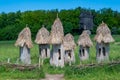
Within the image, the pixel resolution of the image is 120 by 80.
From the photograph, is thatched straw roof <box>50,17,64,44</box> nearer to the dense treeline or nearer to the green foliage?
the green foliage

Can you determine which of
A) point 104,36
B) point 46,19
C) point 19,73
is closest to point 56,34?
point 104,36

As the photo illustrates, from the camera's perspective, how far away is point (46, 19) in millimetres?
81188

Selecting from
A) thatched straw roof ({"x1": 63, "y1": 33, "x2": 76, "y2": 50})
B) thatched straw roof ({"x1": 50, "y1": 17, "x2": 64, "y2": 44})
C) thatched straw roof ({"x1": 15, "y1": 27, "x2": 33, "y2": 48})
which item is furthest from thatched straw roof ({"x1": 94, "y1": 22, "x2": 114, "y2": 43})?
thatched straw roof ({"x1": 15, "y1": 27, "x2": 33, "y2": 48})

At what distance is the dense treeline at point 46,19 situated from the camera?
244ft

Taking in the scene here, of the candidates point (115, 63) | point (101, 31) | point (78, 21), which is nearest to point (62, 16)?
point (78, 21)

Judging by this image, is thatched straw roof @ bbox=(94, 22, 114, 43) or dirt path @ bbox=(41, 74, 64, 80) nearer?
dirt path @ bbox=(41, 74, 64, 80)

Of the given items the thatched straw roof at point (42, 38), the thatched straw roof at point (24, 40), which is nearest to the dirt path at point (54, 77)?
the thatched straw roof at point (24, 40)

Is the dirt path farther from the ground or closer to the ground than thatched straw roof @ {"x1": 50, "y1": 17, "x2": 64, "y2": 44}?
closer to the ground

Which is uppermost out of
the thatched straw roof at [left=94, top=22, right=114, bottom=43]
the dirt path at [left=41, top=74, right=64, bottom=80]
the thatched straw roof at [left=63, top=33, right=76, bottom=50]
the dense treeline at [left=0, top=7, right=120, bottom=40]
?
the dense treeline at [left=0, top=7, right=120, bottom=40]

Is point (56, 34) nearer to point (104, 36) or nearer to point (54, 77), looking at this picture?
point (104, 36)

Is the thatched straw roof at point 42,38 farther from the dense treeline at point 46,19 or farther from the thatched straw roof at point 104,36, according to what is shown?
the dense treeline at point 46,19

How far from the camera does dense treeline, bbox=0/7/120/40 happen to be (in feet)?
244

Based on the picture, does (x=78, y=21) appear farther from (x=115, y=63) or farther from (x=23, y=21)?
(x=115, y=63)

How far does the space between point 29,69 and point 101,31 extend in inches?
347
